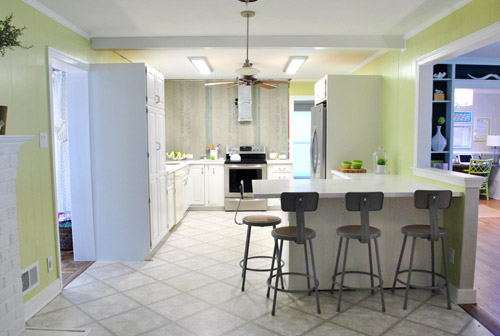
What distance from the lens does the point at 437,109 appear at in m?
4.28

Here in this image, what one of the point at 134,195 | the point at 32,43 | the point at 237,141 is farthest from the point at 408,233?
the point at 237,141

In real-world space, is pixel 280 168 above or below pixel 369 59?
below

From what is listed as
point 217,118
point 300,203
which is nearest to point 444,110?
point 300,203

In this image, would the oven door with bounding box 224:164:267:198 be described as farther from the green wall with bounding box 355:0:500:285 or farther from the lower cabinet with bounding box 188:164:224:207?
the green wall with bounding box 355:0:500:285

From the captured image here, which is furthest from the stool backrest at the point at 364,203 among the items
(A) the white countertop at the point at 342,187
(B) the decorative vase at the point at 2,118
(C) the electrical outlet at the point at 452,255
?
(B) the decorative vase at the point at 2,118

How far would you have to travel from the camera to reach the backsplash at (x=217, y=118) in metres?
7.39

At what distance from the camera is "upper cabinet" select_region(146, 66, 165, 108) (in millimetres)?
4266

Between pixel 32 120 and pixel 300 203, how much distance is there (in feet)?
7.41

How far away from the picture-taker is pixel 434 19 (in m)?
3.66

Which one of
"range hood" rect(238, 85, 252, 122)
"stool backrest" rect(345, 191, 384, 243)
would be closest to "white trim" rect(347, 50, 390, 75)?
"range hood" rect(238, 85, 252, 122)

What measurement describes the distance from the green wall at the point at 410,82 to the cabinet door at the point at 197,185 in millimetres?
3335

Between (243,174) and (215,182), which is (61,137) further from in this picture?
(243,174)

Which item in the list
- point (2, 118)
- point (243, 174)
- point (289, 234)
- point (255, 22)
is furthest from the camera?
point (243, 174)

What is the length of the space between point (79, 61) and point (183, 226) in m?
2.92
